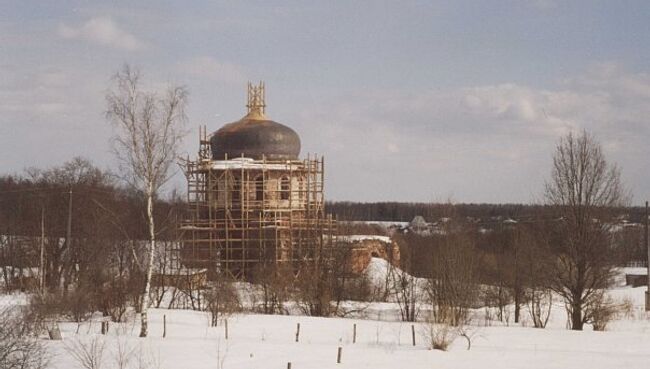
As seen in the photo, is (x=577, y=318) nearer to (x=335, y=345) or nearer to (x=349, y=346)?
(x=349, y=346)

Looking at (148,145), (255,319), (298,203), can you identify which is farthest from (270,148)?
(148,145)

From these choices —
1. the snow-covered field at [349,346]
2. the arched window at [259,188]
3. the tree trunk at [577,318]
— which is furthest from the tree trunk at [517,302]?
the arched window at [259,188]

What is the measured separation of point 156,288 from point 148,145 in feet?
37.9

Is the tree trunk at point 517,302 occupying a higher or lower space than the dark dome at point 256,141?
lower

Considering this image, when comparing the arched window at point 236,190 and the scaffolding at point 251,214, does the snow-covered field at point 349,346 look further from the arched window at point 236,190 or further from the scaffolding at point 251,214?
the arched window at point 236,190

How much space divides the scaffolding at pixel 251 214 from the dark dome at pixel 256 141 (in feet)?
2.86

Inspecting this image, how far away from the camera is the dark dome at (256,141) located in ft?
126

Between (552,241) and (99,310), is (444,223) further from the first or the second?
(99,310)

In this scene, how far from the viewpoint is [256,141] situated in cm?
3844

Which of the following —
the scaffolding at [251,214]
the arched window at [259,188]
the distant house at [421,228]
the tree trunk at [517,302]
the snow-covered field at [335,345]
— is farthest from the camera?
the distant house at [421,228]

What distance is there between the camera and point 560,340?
66.0 feet

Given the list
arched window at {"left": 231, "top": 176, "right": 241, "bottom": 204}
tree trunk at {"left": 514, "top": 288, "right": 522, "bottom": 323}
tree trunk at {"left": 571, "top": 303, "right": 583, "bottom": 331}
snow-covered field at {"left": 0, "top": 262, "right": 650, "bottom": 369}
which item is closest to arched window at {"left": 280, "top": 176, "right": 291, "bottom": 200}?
arched window at {"left": 231, "top": 176, "right": 241, "bottom": 204}

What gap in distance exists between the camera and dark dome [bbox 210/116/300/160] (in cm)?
3841

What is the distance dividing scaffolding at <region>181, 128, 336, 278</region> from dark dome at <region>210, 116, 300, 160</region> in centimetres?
87
